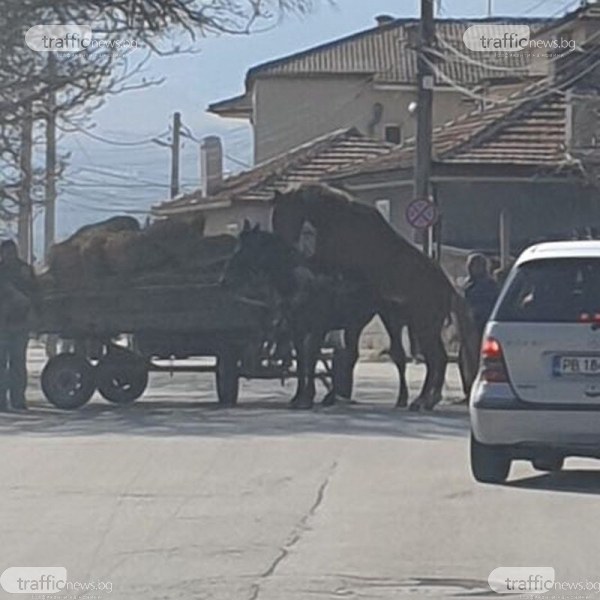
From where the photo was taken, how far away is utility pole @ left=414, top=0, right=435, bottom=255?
33.6 m

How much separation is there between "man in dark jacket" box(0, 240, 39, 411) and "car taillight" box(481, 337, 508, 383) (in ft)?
30.3

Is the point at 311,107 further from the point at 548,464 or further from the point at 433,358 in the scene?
the point at 548,464

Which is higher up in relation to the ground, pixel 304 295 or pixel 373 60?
pixel 373 60

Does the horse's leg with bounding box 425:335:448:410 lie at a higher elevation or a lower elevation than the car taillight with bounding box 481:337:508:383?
lower

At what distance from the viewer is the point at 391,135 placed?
63688mm

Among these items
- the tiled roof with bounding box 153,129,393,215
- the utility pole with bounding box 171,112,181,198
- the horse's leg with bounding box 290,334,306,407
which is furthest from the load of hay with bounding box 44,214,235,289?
the utility pole with bounding box 171,112,181,198

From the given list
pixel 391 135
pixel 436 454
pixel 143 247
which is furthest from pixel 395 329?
pixel 391 135

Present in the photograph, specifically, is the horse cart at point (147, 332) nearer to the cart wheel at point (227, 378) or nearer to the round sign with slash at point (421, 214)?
the cart wheel at point (227, 378)

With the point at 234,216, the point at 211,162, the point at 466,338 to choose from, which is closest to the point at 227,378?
the point at 466,338

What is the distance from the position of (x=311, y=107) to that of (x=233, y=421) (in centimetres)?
4680

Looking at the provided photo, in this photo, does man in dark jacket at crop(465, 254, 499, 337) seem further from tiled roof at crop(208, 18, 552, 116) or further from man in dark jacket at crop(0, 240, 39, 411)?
tiled roof at crop(208, 18, 552, 116)

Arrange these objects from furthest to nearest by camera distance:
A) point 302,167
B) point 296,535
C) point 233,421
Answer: point 302,167, point 233,421, point 296,535

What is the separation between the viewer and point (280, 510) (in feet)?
44.6

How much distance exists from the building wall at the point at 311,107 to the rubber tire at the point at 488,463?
49.5 m
